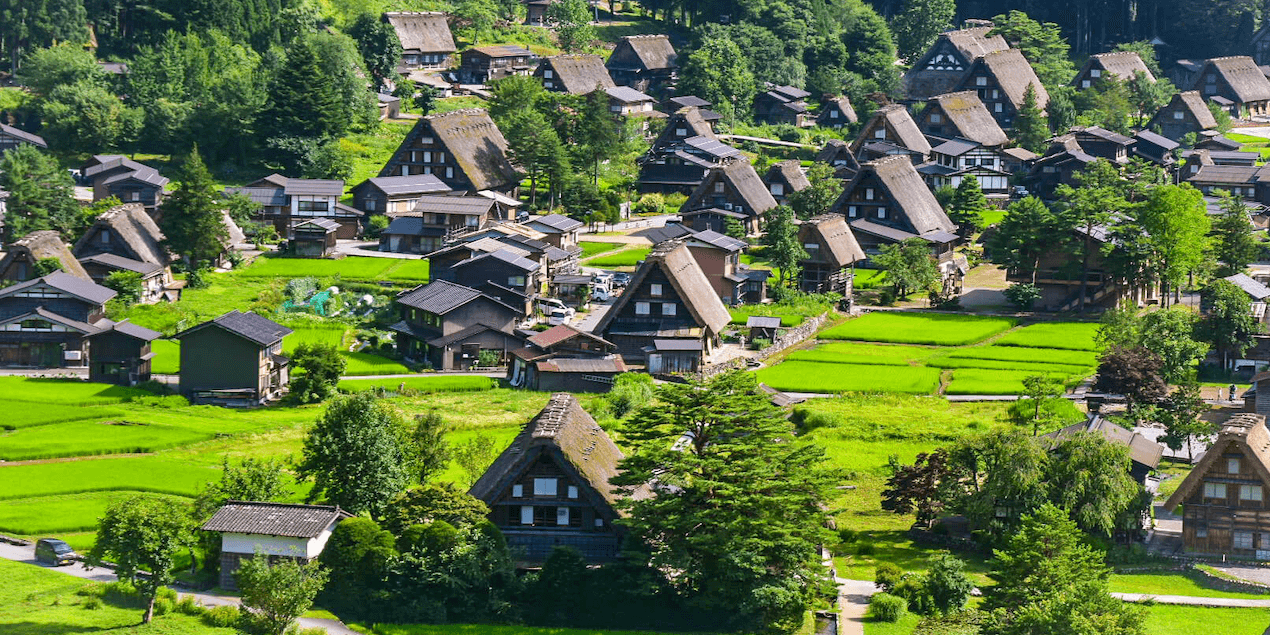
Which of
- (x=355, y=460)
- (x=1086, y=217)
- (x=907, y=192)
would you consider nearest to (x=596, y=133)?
(x=907, y=192)

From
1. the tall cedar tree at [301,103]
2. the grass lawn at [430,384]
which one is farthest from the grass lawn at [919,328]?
the tall cedar tree at [301,103]

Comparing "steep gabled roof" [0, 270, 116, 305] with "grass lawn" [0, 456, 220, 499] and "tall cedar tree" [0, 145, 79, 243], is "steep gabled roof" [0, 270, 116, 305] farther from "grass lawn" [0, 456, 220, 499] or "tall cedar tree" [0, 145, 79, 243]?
"grass lawn" [0, 456, 220, 499]

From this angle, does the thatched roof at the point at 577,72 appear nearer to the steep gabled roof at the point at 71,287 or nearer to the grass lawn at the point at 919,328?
the grass lawn at the point at 919,328

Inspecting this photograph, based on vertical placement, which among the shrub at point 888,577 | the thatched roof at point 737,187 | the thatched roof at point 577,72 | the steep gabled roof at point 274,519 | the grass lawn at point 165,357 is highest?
the thatched roof at point 577,72

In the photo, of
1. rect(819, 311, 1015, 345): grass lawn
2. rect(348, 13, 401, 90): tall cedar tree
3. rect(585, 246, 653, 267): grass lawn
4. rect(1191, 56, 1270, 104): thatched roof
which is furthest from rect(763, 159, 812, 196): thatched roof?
rect(1191, 56, 1270, 104): thatched roof

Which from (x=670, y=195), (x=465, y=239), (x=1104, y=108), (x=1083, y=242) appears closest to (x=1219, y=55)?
(x=1104, y=108)

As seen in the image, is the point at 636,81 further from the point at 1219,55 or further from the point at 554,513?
the point at 554,513
